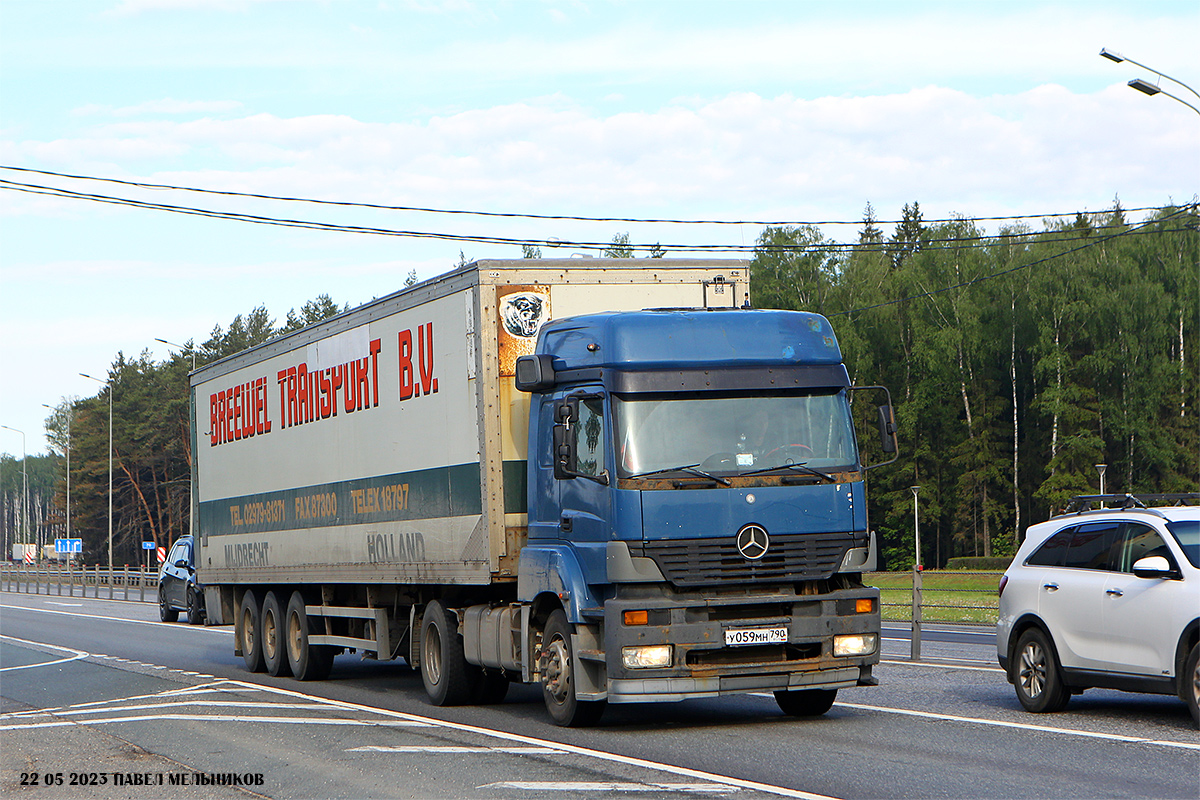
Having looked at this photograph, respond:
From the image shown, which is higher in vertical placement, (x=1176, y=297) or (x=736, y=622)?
(x=1176, y=297)

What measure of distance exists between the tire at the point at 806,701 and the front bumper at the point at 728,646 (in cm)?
83

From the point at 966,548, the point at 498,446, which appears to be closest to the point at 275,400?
the point at 498,446

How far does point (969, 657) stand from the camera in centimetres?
1875

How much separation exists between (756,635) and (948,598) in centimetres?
3153

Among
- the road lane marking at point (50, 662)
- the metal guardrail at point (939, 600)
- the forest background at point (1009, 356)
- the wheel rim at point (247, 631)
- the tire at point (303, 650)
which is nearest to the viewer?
the tire at point (303, 650)

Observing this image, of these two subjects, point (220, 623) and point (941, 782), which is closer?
point (941, 782)

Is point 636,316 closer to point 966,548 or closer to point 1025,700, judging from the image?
point 1025,700

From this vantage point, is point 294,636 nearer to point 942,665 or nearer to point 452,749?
point 452,749

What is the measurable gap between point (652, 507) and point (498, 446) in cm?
222

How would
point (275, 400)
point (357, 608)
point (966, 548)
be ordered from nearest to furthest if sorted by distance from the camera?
point (357, 608) → point (275, 400) → point (966, 548)

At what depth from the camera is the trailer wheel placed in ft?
60.2

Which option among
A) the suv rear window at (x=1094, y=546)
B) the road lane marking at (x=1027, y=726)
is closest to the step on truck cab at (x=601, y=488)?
the road lane marking at (x=1027, y=726)

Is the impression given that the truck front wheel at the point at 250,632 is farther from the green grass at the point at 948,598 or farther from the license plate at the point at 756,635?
the license plate at the point at 756,635

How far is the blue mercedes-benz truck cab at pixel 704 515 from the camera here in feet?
35.8
